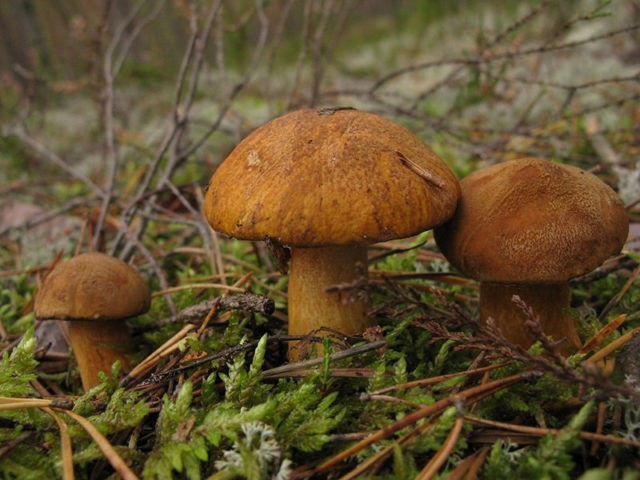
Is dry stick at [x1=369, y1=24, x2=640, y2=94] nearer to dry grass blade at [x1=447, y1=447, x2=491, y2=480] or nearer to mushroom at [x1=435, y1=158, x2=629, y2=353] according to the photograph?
mushroom at [x1=435, y1=158, x2=629, y2=353]

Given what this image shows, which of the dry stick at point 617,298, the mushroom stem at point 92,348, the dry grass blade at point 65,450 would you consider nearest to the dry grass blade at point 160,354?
the mushroom stem at point 92,348

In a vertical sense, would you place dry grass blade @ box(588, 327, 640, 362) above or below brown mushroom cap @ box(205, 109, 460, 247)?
below

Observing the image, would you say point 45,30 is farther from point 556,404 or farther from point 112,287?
point 556,404

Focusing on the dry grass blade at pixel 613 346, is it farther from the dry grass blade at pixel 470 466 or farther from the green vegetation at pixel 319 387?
the dry grass blade at pixel 470 466

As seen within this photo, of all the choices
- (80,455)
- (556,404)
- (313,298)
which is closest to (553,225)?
(556,404)

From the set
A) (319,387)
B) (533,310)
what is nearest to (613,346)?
(533,310)

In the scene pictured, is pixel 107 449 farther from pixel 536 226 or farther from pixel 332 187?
pixel 536 226

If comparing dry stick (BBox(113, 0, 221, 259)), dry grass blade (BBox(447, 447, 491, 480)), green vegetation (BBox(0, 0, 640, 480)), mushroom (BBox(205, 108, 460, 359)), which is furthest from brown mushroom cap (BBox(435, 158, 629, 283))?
dry stick (BBox(113, 0, 221, 259))
